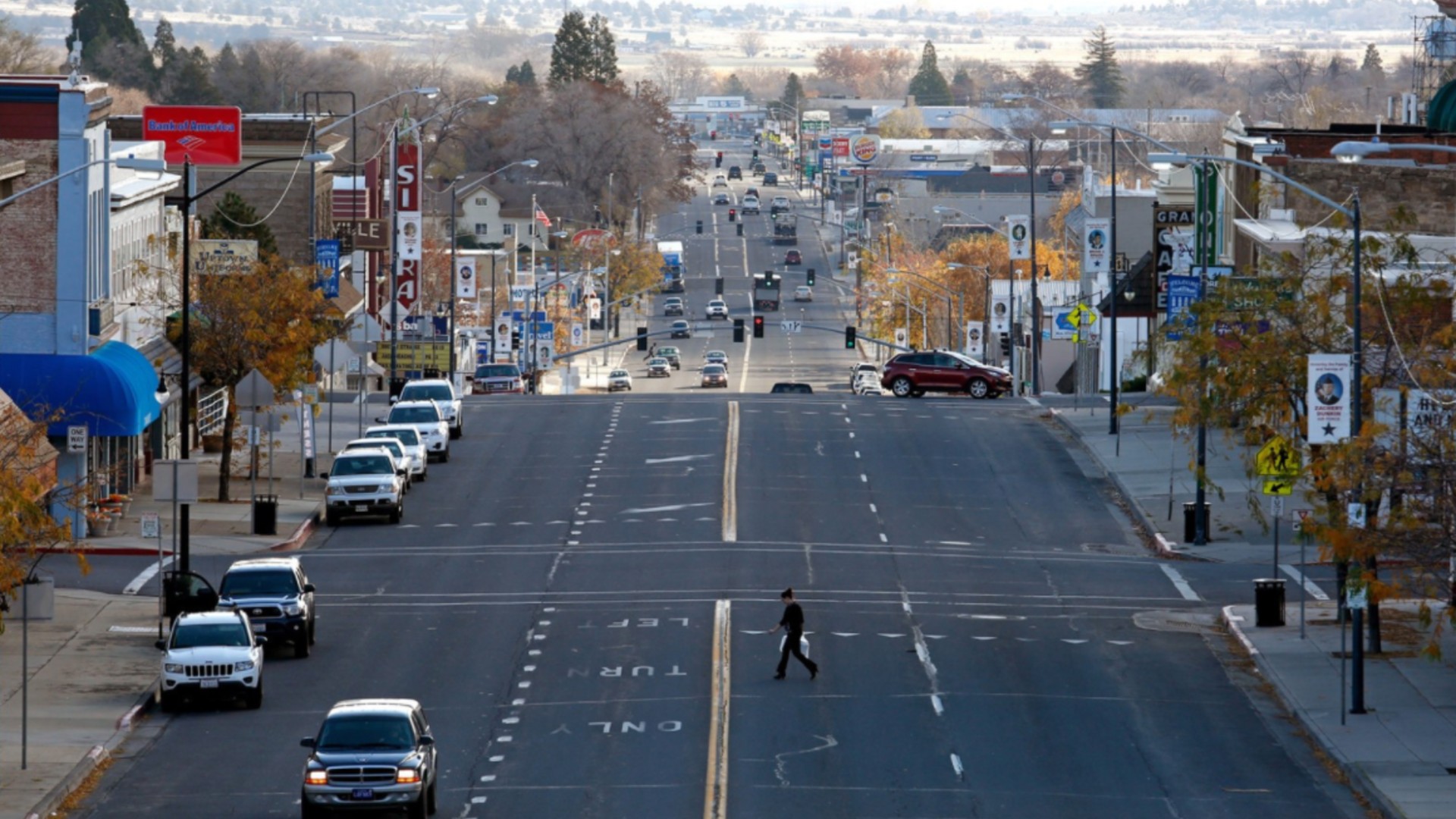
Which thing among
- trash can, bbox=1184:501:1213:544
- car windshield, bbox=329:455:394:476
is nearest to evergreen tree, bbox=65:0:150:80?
car windshield, bbox=329:455:394:476

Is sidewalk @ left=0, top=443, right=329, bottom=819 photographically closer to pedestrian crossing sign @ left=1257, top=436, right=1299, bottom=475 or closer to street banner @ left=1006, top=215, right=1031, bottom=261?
pedestrian crossing sign @ left=1257, top=436, right=1299, bottom=475

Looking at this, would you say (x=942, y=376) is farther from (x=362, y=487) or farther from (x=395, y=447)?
(x=362, y=487)

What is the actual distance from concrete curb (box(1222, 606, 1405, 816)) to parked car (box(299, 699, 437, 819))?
36.9 ft

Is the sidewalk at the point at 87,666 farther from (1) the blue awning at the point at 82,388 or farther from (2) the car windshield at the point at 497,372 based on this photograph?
(2) the car windshield at the point at 497,372

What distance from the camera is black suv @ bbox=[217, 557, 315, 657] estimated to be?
3550 cm

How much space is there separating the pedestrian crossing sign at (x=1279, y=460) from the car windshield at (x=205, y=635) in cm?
1668

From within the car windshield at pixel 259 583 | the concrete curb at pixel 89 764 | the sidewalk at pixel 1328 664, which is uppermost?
the car windshield at pixel 259 583

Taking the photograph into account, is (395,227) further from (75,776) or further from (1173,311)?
(75,776)

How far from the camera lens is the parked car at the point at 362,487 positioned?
4962 cm

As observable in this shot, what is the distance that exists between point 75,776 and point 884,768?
33.0 ft

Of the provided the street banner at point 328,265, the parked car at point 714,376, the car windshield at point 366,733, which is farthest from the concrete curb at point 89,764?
the parked car at point 714,376

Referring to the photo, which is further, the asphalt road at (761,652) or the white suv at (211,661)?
the white suv at (211,661)

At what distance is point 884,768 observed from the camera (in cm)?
2833

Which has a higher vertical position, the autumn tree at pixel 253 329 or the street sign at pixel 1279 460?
the autumn tree at pixel 253 329
